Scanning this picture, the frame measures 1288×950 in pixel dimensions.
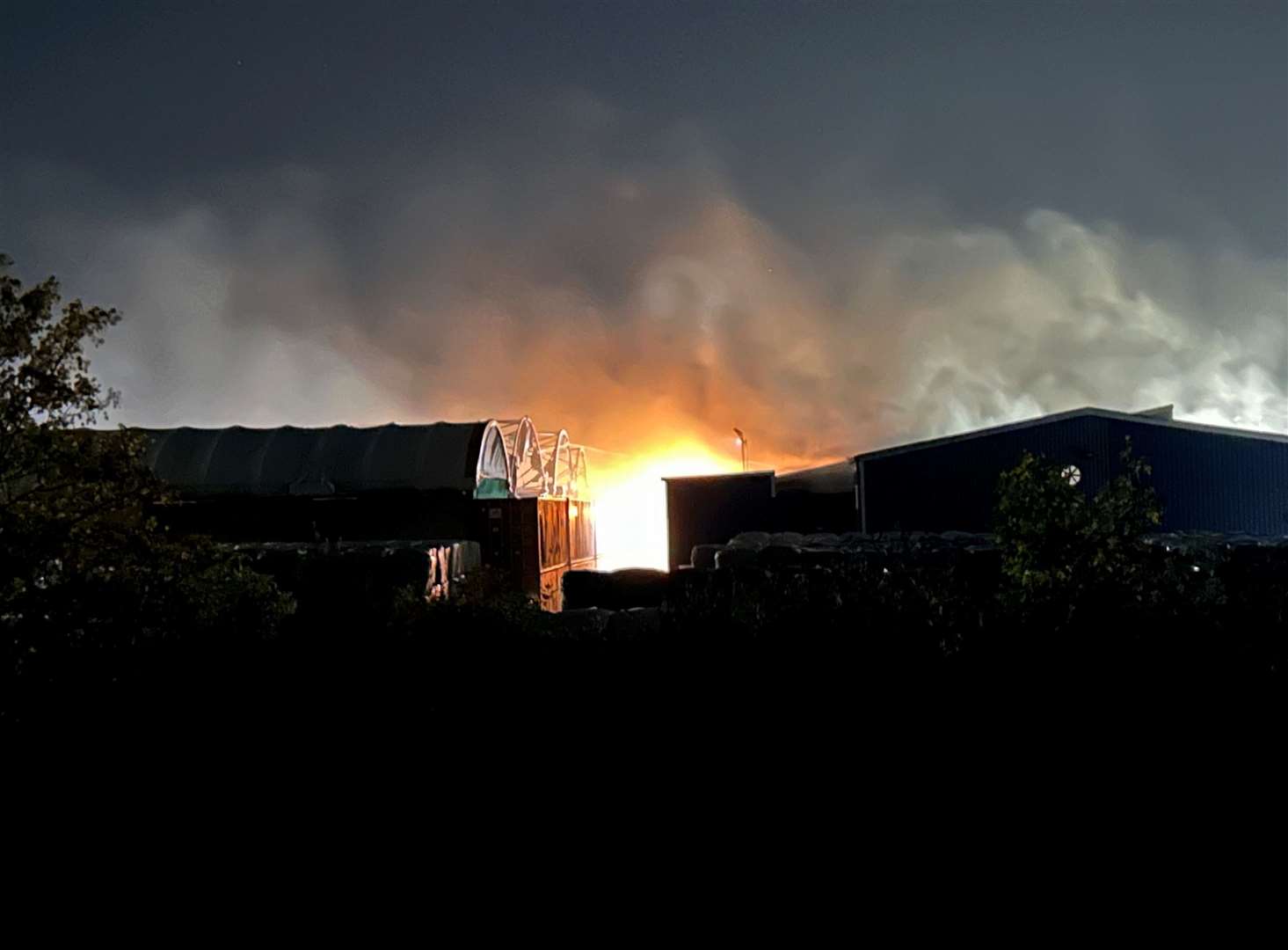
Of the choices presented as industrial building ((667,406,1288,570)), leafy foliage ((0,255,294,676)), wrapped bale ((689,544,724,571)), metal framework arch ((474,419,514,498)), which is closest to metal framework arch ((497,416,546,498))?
metal framework arch ((474,419,514,498))

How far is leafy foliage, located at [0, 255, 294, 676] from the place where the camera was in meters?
7.40

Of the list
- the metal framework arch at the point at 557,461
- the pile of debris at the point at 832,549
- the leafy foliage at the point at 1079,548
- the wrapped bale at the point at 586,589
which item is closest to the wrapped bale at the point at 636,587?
the wrapped bale at the point at 586,589

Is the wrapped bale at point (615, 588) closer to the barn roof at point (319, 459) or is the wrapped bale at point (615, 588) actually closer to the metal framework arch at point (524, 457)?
the barn roof at point (319, 459)

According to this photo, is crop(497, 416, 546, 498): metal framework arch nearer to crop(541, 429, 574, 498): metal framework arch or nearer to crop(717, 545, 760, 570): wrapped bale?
crop(541, 429, 574, 498): metal framework arch

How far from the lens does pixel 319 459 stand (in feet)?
91.2

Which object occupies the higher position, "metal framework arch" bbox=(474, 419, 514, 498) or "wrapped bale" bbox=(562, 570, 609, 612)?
"metal framework arch" bbox=(474, 419, 514, 498)

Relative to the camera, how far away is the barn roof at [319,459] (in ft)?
88.1

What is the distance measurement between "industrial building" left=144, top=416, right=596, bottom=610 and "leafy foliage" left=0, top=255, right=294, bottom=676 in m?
15.8

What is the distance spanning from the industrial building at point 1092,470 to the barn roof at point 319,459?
1224cm

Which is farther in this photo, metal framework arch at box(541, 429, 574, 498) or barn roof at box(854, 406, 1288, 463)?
metal framework arch at box(541, 429, 574, 498)

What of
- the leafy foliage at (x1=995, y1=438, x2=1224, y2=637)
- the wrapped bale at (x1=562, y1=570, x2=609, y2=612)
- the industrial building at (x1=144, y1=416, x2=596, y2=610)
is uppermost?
the industrial building at (x1=144, y1=416, x2=596, y2=610)

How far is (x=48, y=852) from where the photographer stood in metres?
6.52

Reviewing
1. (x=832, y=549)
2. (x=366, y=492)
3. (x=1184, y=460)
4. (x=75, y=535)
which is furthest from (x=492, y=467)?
(x=75, y=535)

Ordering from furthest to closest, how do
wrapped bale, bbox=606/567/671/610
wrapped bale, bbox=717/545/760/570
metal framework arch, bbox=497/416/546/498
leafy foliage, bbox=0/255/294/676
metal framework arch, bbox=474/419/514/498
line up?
1. metal framework arch, bbox=497/416/546/498
2. metal framework arch, bbox=474/419/514/498
3. wrapped bale, bbox=606/567/671/610
4. wrapped bale, bbox=717/545/760/570
5. leafy foliage, bbox=0/255/294/676
